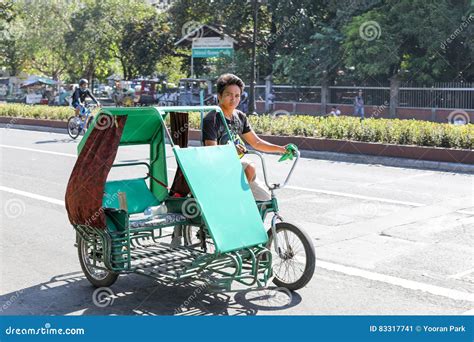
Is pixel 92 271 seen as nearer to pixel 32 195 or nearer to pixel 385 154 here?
pixel 32 195

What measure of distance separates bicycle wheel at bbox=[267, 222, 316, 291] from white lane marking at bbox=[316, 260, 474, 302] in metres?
0.88

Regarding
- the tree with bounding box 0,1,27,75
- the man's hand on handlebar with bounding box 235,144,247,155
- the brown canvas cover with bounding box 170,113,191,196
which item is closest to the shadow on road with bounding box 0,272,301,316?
the brown canvas cover with bounding box 170,113,191,196

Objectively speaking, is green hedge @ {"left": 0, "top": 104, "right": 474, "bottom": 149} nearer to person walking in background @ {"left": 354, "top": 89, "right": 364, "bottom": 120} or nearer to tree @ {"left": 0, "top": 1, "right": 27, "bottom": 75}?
person walking in background @ {"left": 354, "top": 89, "right": 364, "bottom": 120}

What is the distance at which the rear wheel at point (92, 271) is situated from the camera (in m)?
5.95

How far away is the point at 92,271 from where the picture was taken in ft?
19.9

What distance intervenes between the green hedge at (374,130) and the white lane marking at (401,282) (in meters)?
8.97

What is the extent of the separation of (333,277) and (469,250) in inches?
73.3

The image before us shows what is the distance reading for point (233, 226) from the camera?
17.5 feet

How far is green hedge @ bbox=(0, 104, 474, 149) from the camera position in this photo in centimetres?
1509

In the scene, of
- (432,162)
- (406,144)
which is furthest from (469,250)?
(406,144)
